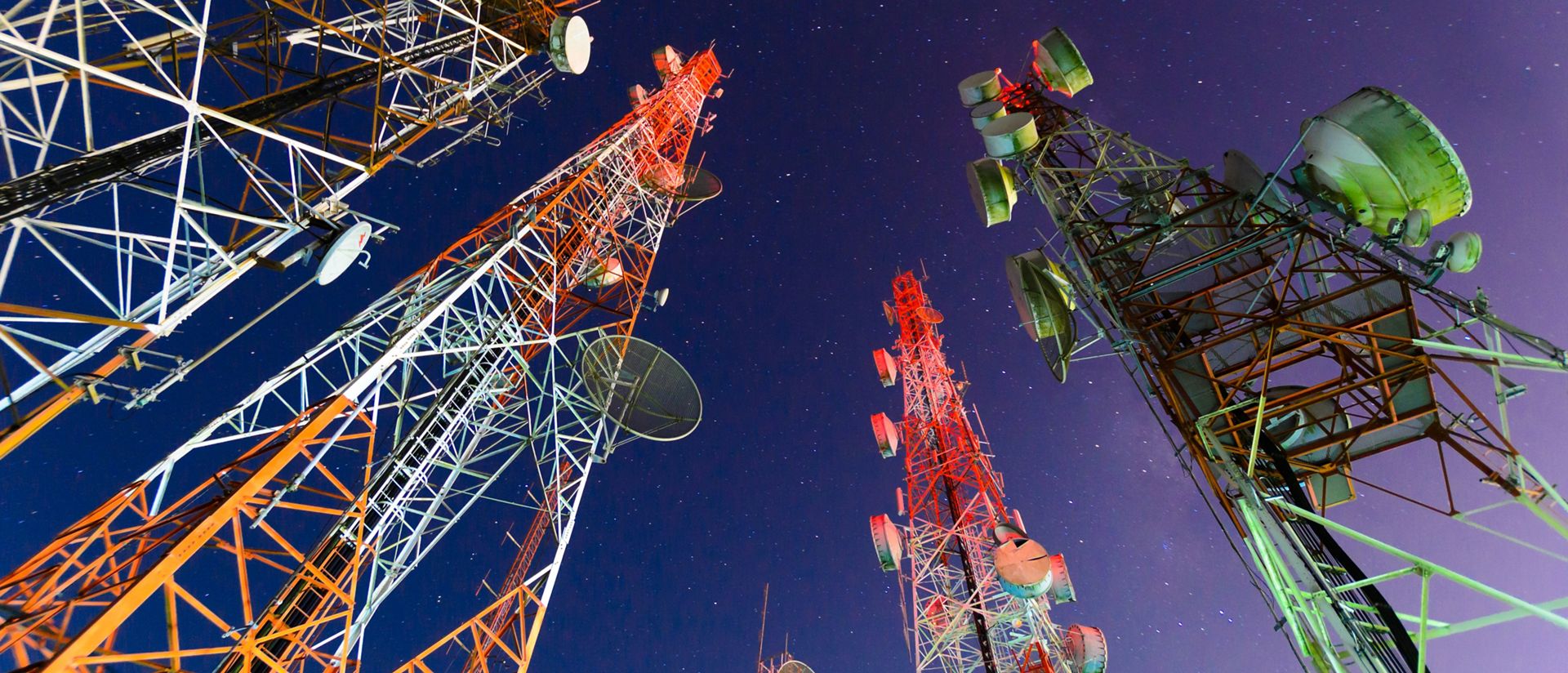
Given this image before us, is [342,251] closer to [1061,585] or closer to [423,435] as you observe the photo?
[423,435]

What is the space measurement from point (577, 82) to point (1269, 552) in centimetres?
2860

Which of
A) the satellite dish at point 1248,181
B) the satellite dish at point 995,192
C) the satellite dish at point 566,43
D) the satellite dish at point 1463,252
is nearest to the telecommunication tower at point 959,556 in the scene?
the satellite dish at point 995,192

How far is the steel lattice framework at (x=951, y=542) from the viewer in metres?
19.2

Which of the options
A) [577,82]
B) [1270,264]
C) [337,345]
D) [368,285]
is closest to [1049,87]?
[1270,264]

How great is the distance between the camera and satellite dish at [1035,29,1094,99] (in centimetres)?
1455

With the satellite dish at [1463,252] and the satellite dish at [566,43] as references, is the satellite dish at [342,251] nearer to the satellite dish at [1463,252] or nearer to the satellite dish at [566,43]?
the satellite dish at [566,43]

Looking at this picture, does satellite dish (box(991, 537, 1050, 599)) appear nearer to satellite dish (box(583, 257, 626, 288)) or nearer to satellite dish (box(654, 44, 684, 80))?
satellite dish (box(583, 257, 626, 288))

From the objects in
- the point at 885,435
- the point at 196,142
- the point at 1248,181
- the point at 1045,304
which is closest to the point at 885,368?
the point at 885,435

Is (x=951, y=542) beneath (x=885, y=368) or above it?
beneath

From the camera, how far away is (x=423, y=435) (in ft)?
43.7

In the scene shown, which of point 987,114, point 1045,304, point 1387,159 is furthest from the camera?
point 987,114

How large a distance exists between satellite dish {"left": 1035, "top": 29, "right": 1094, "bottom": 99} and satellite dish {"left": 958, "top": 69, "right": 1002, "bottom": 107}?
995 mm

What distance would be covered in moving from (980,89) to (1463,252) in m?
7.82

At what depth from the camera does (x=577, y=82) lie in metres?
30.3
